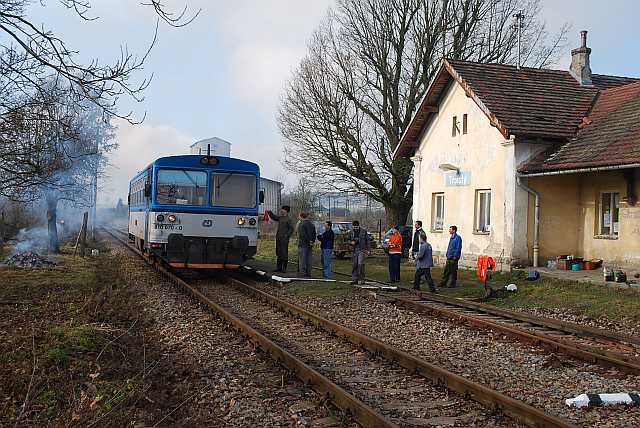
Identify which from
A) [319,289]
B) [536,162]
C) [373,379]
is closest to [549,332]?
[373,379]

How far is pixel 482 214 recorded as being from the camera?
2023 centimetres

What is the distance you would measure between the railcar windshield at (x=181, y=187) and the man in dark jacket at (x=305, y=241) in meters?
2.55

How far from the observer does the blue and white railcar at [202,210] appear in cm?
1666

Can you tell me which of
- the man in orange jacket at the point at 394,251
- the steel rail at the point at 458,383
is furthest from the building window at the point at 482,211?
the steel rail at the point at 458,383

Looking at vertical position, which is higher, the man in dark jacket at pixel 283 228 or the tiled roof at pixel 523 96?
the tiled roof at pixel 523 96

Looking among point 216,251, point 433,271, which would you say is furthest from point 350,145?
point 216,251

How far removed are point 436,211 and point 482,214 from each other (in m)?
2.99

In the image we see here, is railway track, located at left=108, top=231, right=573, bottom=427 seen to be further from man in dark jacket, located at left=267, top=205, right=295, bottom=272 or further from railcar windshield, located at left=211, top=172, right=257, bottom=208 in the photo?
man in dark jacket, located at left=267, top=205, right=295, bottom=272

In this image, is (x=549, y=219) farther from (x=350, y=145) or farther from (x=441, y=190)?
(x=350, y=145)

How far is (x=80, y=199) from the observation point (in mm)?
29000

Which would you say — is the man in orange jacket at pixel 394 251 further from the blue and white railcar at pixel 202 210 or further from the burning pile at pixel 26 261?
the burning pile at pixel 26 261

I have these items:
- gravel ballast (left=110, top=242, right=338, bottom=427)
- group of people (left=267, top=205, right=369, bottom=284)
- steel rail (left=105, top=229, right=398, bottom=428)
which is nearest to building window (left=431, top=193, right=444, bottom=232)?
group of people (left=267, top=205, right=369, bottom=284)

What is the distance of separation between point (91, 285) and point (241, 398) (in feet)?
28.1

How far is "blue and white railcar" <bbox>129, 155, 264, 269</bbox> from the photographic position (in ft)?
54.6
